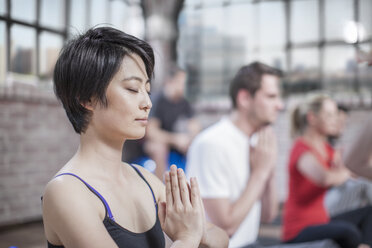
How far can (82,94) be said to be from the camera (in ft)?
2.66

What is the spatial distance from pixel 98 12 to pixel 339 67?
3208 mm

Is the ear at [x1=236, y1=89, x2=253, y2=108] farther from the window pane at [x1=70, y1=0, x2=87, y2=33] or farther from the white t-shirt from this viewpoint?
the window pane at [x1=70, y1=0, x2=87, y2=33]

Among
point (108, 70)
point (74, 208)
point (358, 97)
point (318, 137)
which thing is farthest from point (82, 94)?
point (358, 97)

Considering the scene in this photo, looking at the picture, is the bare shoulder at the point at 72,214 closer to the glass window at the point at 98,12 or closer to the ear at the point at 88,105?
the ear at the point at 88,105

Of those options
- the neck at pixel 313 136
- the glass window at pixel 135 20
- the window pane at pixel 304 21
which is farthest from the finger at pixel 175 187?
the window pane at pixel 304 21

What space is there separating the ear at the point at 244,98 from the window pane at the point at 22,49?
A: 2572mm

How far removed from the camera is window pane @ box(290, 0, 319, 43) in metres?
5.95

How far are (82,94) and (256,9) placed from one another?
5786mm

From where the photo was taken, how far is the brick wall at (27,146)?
3617mm

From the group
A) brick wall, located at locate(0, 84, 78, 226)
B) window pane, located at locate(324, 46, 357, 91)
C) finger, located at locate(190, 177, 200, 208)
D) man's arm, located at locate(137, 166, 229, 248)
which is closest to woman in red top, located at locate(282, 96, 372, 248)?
man's arm, located at locate(137, 166, 229, 248)

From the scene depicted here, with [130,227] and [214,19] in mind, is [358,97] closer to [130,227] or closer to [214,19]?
[214,19]

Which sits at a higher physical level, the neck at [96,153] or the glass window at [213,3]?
the glass window at [213,3]

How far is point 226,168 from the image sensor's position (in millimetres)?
1651

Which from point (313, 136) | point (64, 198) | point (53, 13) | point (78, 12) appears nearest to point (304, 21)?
point (78, 12)
